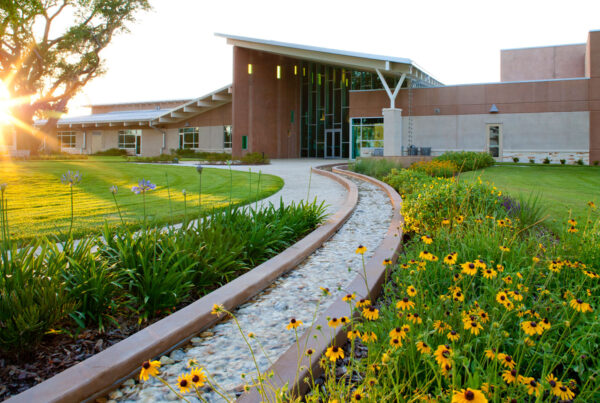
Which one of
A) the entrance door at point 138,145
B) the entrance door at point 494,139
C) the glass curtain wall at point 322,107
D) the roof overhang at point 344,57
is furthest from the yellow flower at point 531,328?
the entrance door at point 138,145

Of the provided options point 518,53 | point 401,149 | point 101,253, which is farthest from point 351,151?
point 101,253

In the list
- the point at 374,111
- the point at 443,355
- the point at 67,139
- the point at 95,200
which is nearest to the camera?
the point at 443,355

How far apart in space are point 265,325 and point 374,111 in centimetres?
2875

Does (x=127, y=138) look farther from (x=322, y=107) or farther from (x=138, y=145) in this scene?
(x=322, y=107)

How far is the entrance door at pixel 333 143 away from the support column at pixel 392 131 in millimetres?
8616

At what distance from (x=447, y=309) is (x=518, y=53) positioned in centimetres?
3954

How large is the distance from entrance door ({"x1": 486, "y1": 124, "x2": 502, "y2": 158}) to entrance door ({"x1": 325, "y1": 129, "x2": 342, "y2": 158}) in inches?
457

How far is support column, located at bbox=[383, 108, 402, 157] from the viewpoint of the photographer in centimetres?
2734

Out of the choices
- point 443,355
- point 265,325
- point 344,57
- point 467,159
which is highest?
point 344,57

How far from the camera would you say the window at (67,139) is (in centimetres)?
4831

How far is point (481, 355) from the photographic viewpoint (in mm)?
2641

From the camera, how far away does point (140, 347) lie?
117 inches

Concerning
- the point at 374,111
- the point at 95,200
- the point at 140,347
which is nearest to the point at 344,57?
the point at 374,111

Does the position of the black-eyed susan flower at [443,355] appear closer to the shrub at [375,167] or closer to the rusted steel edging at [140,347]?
the rusted steel edging at [140,347]
